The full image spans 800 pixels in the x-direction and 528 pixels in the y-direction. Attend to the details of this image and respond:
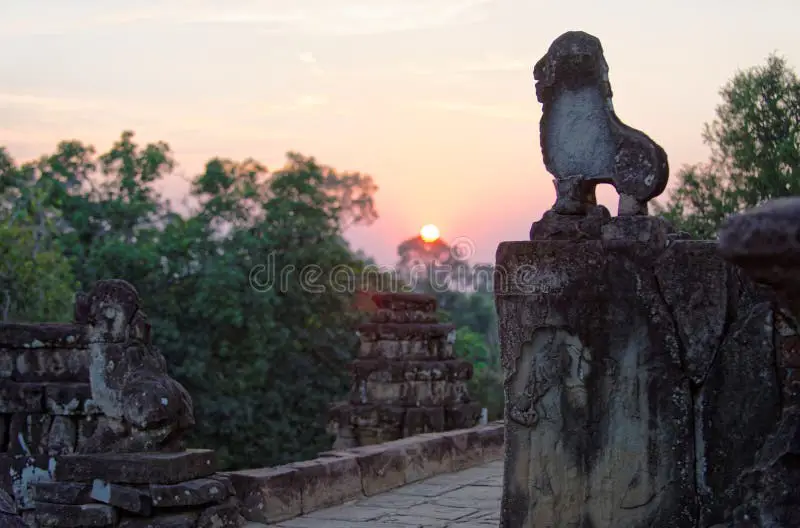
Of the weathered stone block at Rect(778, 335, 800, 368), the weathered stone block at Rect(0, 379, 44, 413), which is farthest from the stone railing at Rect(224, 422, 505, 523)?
the weathered stone block at Rect(778, 335, 800, 368)

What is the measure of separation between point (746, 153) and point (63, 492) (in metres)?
14.2

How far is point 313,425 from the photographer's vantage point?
22141mm

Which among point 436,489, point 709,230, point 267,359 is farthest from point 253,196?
point 436,489

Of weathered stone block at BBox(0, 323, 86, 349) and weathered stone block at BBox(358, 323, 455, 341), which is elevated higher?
weathered stone block at BBox(358, 323, 455, 341)

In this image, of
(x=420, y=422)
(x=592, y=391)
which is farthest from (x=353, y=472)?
(x=420, y=422)

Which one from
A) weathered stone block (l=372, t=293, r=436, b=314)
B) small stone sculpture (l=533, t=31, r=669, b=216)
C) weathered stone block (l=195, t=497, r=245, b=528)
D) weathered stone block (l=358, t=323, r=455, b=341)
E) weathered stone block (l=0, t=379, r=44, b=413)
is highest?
small stone sculpture (l=533, t=31, r=669, b=216)

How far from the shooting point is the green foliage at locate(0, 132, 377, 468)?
21.4 m

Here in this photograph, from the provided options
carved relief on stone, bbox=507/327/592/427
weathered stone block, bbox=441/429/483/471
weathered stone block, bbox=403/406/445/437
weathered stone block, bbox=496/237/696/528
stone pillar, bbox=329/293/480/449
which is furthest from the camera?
stone pillar, bbox=329/293/480/449

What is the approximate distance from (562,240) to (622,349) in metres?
0.55

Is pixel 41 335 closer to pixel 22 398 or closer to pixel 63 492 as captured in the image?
pixel 22 398

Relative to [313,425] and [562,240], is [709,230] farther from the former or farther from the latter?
[562,240]

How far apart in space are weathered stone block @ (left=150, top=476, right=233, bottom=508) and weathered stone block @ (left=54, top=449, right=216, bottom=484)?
2.1 inches

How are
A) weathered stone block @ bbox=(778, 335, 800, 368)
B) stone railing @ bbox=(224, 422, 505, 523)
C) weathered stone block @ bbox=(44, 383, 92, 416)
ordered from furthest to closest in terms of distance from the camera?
stone railing @ bbox=(224, 422, 505, 523)
weathered stone block @ bbox=(44, 383, 92, 416)
weathered stone block @ bbox=(778, 335, 800, 368)

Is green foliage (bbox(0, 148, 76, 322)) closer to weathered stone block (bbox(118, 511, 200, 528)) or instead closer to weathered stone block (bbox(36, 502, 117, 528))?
weathered stone block (bbox(36, 502, 117, 528))
